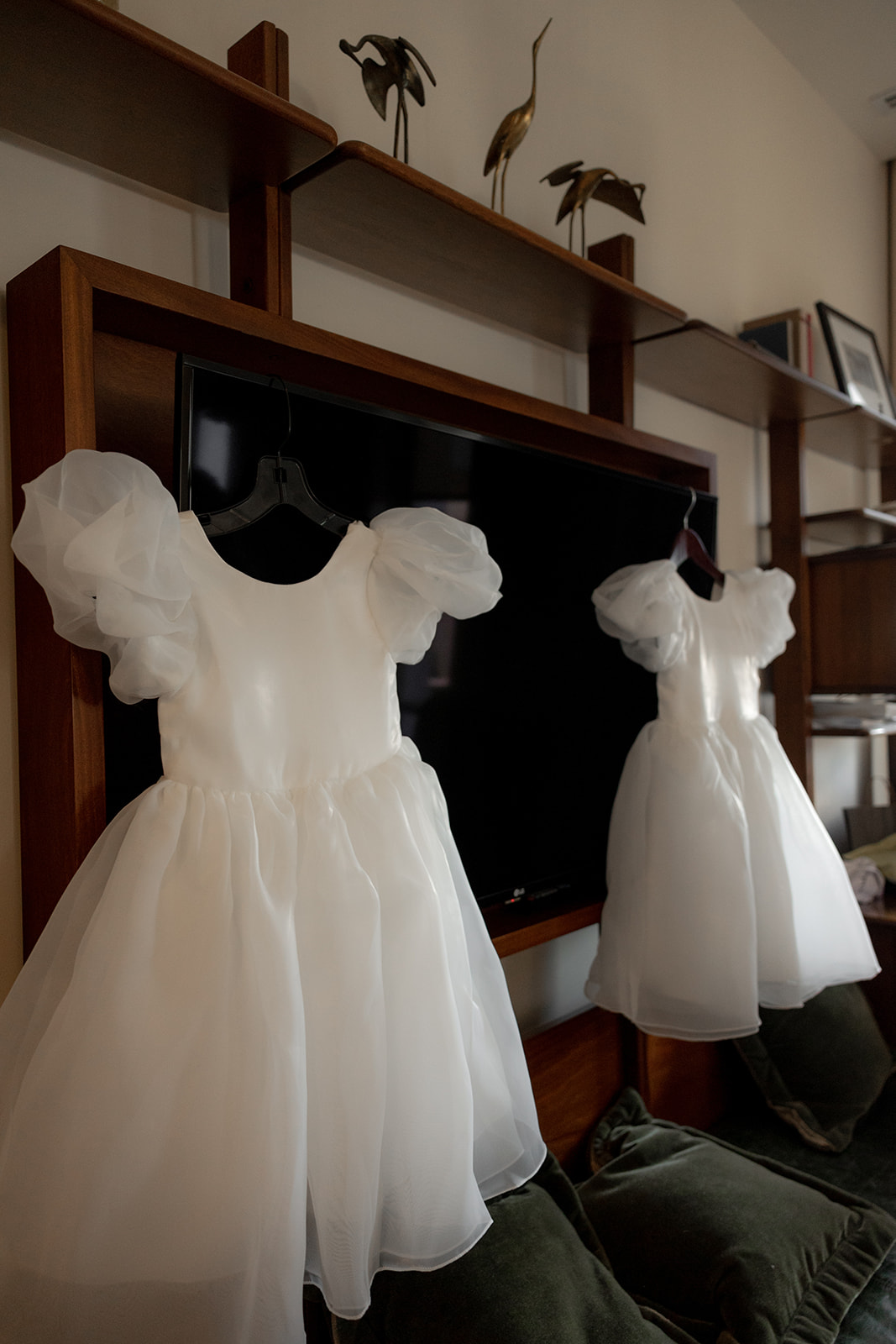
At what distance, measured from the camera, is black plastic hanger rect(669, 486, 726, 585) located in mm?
1690

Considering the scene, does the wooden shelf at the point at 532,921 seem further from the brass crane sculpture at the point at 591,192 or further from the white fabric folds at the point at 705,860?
the brass crane sculpture at the point at 591,192

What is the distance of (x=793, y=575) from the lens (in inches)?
96.4

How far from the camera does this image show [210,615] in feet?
3.09

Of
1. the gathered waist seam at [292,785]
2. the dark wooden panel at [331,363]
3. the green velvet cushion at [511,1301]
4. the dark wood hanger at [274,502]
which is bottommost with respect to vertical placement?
the green velvet cushion at [511,1301]

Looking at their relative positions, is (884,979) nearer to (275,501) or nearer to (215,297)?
(275,501)

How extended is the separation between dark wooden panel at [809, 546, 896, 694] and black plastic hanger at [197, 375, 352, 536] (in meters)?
1.73

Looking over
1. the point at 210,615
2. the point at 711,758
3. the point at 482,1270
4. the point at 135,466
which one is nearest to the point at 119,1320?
the point at 482,1270

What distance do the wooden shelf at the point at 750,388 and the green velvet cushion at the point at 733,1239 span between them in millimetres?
1425

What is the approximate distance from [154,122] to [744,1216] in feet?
5.19

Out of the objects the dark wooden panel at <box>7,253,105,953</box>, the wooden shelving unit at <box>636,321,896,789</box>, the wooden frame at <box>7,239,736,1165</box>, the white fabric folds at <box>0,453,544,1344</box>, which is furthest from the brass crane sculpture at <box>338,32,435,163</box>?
the wooden shelving unit at <box>636,321,896,789</box>

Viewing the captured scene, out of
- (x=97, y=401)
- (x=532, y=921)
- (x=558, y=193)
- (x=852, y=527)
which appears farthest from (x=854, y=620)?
(x=97, y=401)

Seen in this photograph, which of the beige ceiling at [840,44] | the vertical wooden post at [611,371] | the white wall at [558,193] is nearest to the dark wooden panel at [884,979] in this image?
the white wall at [558,193]

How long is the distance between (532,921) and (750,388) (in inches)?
52.2

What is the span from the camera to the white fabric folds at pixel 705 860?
4.79ft
